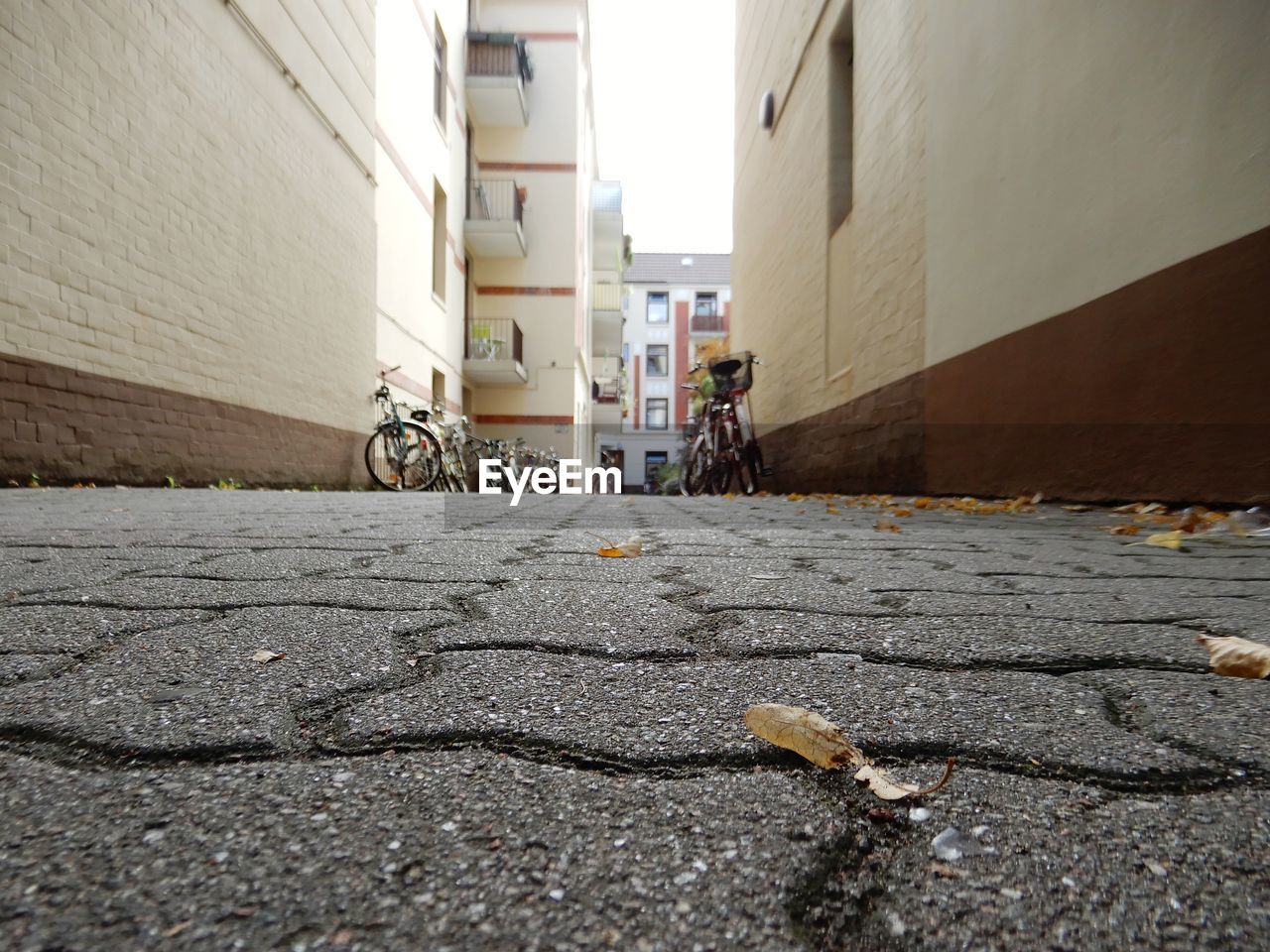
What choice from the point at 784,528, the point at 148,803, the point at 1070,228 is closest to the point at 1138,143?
the point at 1070,228

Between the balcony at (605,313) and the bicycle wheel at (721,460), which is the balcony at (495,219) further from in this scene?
the bicycle wheel at (721,460)

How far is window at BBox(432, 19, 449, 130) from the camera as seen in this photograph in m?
14.4

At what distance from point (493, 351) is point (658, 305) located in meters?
29.6

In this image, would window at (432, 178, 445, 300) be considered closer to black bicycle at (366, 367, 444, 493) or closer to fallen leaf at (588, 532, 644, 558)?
black bicycle at (366, 367, 444, 493)

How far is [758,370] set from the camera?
1273 cm

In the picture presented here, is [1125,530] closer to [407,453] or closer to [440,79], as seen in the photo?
[407,453]

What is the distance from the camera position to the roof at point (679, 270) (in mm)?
44688

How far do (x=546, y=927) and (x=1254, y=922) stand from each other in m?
0.51

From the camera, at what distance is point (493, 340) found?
54.9 feet

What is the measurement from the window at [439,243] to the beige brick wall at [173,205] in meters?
5.03

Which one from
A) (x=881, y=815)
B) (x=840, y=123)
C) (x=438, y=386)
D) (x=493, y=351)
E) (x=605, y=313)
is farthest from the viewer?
(x=605, y=313)

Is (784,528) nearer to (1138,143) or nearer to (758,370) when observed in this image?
(1138,143)

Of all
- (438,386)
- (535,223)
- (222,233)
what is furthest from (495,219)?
(222,233)

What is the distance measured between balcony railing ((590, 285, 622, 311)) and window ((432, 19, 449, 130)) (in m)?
12.5
